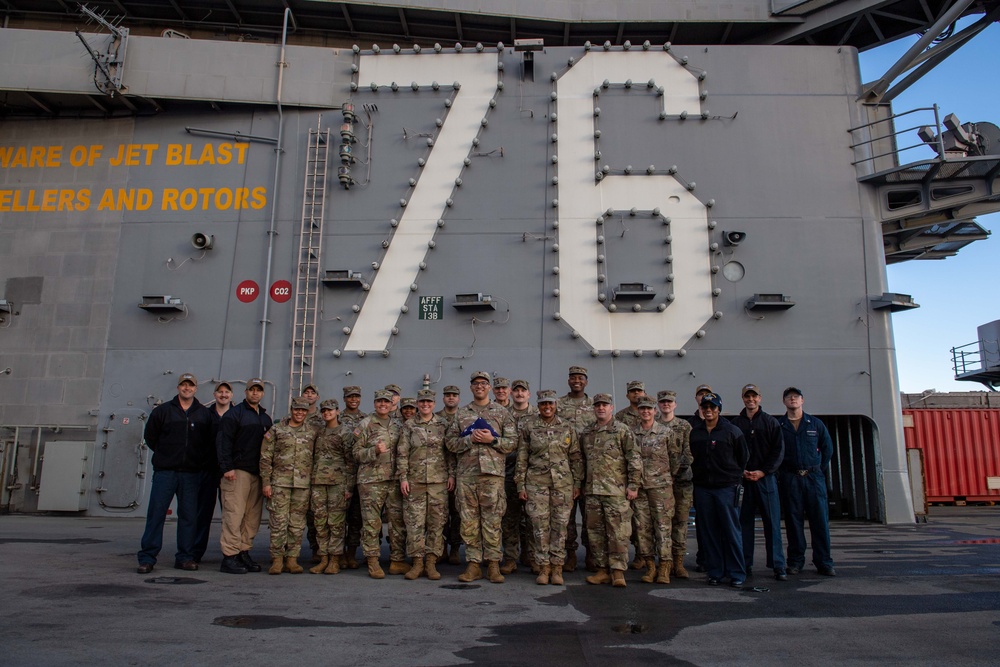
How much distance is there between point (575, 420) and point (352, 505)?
89.5 inches

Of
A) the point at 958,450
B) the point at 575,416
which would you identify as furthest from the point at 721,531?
the point at 958,450

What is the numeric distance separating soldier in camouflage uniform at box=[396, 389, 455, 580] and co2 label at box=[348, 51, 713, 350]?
12.4 feet

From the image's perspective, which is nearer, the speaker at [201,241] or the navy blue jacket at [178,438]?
the navy blue jacket at [178,438]

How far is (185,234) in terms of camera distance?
10.1m

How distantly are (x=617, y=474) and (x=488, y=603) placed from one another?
1.53 metres

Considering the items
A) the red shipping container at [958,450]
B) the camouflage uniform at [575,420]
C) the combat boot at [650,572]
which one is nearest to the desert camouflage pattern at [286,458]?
the camouflage uniform at [575,420]

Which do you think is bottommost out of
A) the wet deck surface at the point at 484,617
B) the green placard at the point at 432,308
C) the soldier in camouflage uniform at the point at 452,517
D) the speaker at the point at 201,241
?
the wet deck surface at the point at 484,617

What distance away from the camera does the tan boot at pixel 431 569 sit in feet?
18.1

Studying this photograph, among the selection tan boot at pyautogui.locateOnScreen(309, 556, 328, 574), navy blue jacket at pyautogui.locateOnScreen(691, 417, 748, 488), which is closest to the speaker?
tan boot at pyautogui.locateOnScreen(309, 556, 328, 574)

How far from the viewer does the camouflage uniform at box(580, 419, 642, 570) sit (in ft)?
17.5

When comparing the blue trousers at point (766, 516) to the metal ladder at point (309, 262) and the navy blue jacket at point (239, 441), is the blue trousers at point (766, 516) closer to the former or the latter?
the navy blue jacket at point (239, 441)

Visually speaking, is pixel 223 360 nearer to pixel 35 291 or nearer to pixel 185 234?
pixel 185 234

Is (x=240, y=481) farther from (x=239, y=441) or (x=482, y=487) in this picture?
(x=482, y=487)

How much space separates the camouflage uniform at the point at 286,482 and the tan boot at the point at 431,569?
1.17 metres
